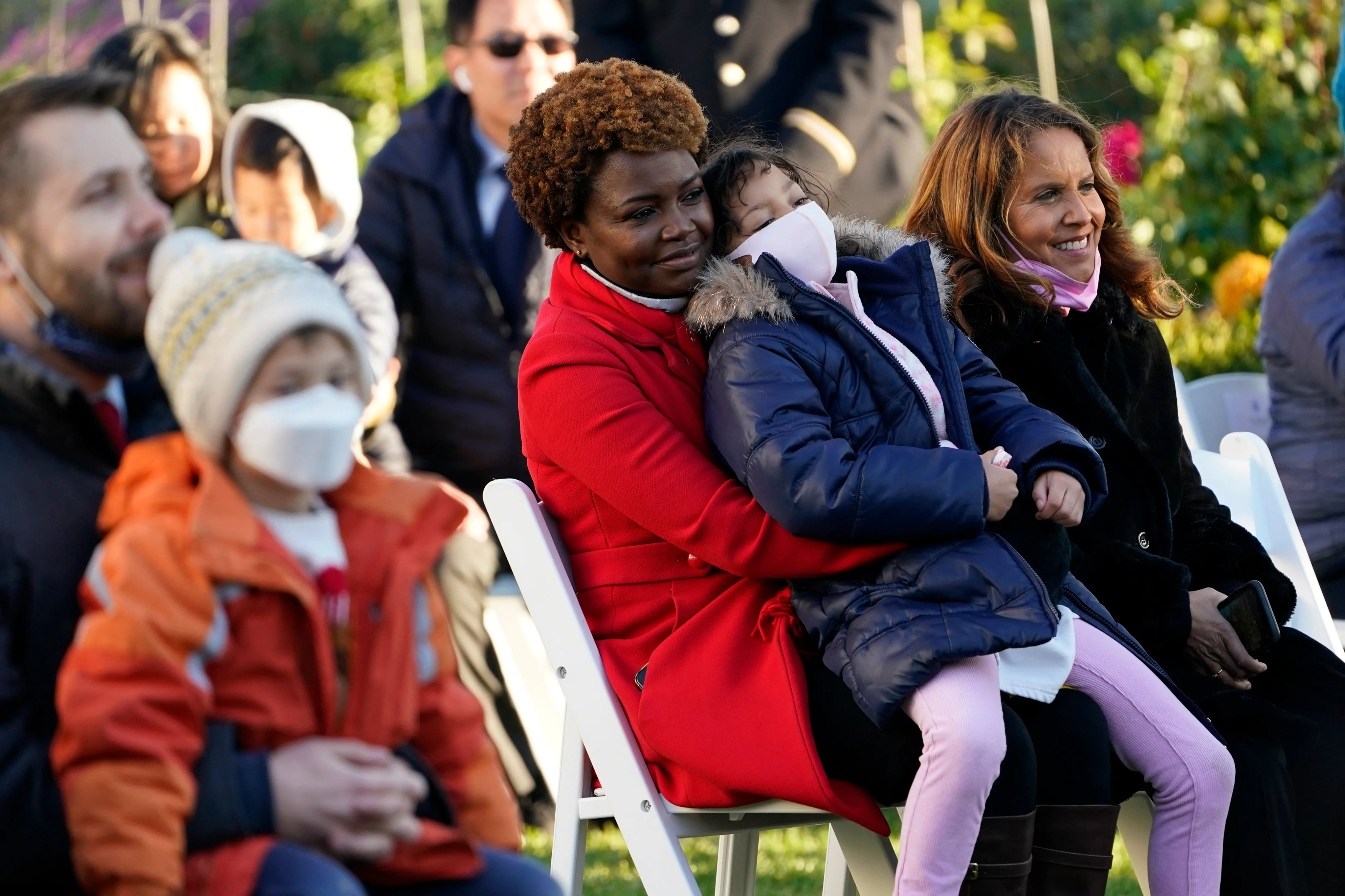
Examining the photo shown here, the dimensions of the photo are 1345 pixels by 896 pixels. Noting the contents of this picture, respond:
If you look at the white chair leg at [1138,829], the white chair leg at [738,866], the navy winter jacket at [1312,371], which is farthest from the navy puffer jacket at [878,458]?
the navy winter jacket at [1312,371]

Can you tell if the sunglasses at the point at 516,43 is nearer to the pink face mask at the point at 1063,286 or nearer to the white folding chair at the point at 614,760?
the pink face mask at the point at 1063,286

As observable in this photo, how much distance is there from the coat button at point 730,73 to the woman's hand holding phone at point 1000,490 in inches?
92.0

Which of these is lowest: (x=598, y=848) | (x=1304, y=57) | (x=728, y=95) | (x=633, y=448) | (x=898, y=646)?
(x=598, y=848)

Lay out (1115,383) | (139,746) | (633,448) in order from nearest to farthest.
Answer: (139,746) < (633,448) < (1115,383)

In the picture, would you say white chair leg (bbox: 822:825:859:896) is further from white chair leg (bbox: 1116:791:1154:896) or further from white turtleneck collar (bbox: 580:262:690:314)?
white turtleneck collar (bbox: 580:262:690:314)

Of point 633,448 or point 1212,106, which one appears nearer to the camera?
point 633,448

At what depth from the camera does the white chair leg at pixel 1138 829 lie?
266cm

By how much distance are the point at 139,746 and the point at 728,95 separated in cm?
340

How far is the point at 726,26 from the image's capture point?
Answer: 434cm

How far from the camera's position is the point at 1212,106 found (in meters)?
7.00

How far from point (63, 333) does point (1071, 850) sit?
5.22 ft

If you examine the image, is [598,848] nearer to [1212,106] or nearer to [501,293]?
[501,293]

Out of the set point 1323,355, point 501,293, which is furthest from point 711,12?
point 1323,355

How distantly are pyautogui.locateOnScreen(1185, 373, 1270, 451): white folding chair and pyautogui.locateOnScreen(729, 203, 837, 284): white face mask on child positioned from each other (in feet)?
6.18
